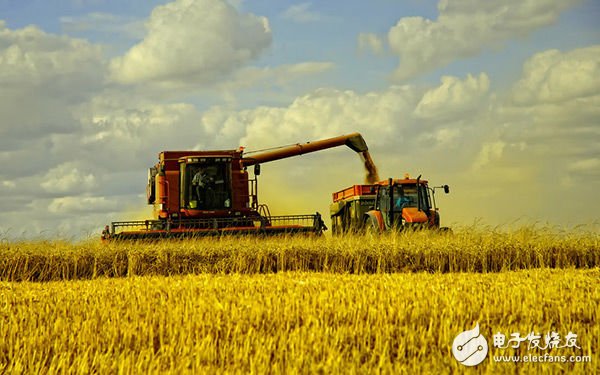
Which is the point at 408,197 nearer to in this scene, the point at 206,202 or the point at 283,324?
the point at 206,202

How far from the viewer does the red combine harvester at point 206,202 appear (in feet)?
53.9

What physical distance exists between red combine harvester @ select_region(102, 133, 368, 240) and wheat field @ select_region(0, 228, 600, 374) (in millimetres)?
3399

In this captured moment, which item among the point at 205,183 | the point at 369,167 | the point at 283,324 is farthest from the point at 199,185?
the point at 283,324

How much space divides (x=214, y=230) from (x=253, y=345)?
34.7 ft

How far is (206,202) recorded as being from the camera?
1752 cm

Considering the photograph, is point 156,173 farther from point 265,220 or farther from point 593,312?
point 593,312

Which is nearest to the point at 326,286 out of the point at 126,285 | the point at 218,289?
the point at 218,289

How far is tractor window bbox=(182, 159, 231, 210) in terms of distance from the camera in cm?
1750

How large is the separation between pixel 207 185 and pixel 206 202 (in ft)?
1.28

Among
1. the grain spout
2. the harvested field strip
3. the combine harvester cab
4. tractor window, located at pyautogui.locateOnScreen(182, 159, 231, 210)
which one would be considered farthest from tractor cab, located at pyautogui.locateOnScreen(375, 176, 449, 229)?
the grain spout

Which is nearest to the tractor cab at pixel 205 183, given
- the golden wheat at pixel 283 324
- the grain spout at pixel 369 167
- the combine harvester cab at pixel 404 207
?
the combine harvester cab at pixel 404 207

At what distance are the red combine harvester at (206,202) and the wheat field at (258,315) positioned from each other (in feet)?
11.2

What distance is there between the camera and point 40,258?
12.7m

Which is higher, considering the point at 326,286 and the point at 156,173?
the point at 156,173
